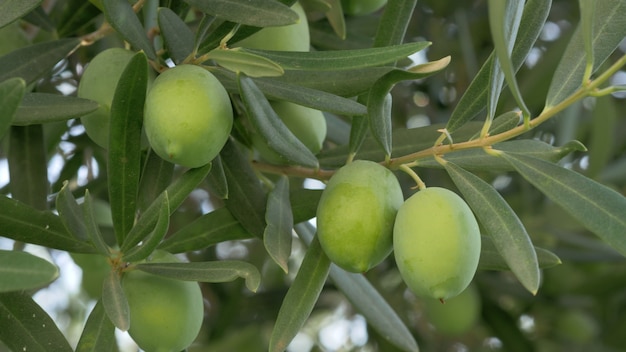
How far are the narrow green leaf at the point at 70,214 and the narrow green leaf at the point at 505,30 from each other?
1.69 feet

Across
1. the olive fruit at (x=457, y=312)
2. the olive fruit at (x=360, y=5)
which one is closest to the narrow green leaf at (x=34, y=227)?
the olive fruit at (x=360, y=5)

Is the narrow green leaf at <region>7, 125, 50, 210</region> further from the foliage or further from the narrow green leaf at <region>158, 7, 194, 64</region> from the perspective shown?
the narrow green leaf at <region>158, 7, 194, 64</region>

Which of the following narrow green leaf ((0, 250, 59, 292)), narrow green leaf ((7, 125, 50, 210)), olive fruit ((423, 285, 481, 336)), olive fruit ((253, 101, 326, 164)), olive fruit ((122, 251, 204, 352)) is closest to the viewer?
narrow green leaf ((0, 250, 59, 292))

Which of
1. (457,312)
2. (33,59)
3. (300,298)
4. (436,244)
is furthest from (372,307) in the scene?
(457,312)

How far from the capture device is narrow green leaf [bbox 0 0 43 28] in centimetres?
105

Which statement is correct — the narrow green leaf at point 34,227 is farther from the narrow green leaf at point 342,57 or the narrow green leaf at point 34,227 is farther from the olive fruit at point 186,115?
the narrow green leaf at point 342,57

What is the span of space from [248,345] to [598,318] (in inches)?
43.8

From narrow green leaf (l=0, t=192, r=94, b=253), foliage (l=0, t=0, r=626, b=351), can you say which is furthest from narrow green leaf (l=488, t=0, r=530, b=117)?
narrow green leaf (l=0, t=192, r=94, b=253)

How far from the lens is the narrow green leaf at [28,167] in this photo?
134 cm

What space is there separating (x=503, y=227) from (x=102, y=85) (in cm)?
53

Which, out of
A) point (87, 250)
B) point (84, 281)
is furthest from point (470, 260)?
point (84, 281)

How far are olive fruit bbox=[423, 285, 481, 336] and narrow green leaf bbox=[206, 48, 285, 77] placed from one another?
4.64ft

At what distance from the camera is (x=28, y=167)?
135 cm

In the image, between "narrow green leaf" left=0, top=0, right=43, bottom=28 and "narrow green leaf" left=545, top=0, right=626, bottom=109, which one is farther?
"narrow green leaf" left=545, top=0, right=626, bottom=109
